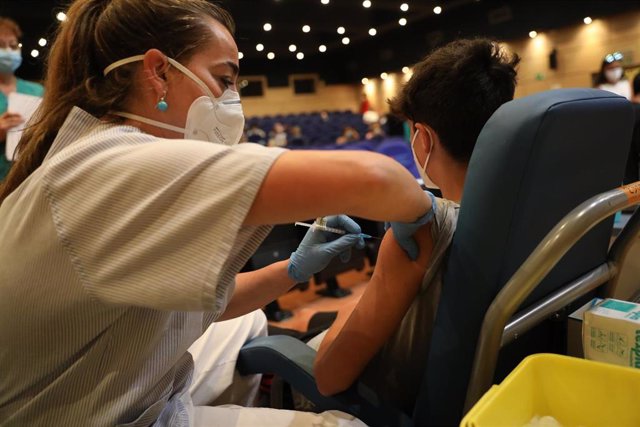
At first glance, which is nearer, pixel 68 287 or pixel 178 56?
pixel 68 287

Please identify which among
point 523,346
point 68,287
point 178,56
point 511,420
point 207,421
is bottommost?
point 207,421

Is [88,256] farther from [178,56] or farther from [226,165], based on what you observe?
[178,56]

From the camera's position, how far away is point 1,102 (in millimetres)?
2270

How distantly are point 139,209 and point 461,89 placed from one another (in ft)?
2.45

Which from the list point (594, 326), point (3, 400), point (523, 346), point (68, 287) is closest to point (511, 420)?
point (594, 326)

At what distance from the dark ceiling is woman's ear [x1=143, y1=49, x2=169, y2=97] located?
19.6 ft

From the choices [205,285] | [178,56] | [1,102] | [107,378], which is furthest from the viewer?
[1,102]

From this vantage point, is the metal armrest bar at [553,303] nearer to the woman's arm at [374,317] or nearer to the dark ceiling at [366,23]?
the woman's arm at [374,317]

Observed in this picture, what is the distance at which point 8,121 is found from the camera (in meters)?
2.07

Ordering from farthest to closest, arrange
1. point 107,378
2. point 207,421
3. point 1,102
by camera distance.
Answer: point 1,102
point 207,421
point 107,378

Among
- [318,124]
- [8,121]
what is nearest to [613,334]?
[8,121]

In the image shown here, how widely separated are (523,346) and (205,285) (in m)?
0.67

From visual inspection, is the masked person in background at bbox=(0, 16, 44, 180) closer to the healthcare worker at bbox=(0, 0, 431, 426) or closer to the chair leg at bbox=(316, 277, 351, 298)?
the healthcare worker at bbox=(0, 0, 431, 426)

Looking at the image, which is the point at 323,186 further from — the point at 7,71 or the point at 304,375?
the point at 7,71
